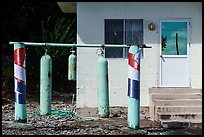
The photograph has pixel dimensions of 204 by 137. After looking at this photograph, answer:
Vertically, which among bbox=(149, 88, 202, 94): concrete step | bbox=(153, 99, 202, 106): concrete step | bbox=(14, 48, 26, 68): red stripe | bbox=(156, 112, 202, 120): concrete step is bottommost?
bbox=(156, 112, 202, 120): concrete step

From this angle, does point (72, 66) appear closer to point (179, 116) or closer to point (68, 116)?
point (68, 116)

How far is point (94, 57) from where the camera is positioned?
1184 cm

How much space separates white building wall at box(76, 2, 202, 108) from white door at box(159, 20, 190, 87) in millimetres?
149

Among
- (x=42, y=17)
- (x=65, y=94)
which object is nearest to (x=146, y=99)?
(x=65, y=94)

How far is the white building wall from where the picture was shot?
11.8 metres

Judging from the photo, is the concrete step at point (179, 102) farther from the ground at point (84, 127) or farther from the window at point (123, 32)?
the window at point (123, 32)

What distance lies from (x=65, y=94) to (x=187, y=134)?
38.7 feet

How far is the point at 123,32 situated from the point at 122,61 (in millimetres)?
856

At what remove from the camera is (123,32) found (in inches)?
470

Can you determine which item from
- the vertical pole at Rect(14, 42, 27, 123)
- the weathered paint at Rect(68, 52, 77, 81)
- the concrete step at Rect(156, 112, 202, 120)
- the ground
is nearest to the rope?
the ground

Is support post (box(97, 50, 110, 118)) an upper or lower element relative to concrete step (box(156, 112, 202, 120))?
upper

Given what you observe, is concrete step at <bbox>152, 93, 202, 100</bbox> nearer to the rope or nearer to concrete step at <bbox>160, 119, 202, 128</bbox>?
concrete step at <bbox>160, 119, 202, 128</bbox>

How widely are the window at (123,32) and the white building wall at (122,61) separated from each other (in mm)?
132

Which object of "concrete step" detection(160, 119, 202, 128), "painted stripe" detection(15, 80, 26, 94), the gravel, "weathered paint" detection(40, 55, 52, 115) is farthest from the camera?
"weathered paint" detection(40, 55, 52, 115)
